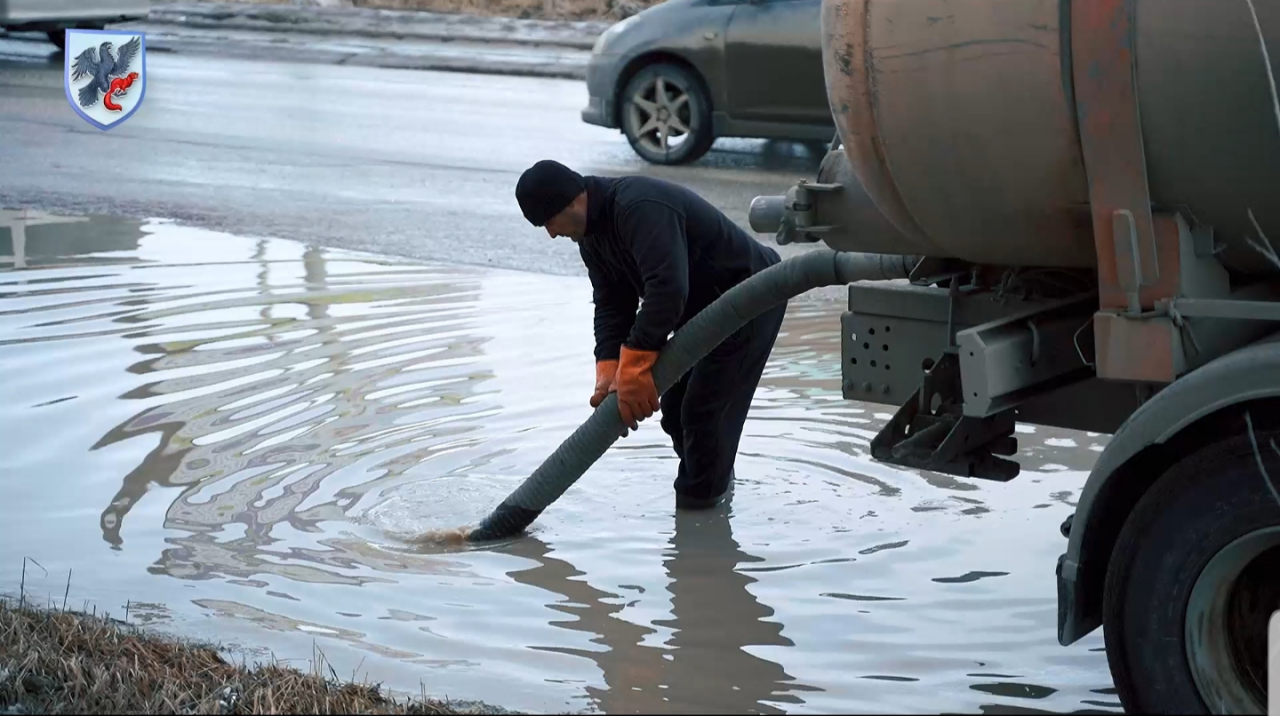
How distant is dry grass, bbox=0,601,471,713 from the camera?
12.0 feet

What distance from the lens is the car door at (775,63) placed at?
1228 centimetres

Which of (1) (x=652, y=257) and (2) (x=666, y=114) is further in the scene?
(2) (x=666, y=114)

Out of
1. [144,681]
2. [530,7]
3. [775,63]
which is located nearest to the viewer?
[144,681]

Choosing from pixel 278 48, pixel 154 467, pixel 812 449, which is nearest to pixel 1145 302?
pixel 812 449

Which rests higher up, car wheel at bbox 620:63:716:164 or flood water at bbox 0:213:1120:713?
car wheel at bbox 620:63:716:164

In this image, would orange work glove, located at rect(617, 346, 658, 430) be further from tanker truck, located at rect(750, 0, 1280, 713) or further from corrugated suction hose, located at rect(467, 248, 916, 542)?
tanker truck, located at rect(750, 0, 1280, 713)

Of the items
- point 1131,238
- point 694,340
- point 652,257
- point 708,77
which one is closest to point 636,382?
point 694,340

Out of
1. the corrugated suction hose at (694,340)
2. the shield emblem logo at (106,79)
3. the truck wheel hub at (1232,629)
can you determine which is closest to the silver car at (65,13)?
the shield emblem logo at (106,79)

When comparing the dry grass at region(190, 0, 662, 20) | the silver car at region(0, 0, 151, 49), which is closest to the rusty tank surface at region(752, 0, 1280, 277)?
the silver car at region(0, 0, 151, 49)

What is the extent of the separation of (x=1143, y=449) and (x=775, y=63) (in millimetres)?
9387

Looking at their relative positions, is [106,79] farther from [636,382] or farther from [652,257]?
[636,382]

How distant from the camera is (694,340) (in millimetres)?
4973

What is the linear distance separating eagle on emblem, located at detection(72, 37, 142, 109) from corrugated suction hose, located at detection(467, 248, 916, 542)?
903 centimetres

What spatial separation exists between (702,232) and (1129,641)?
2.40m
